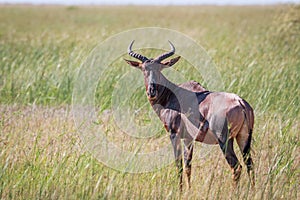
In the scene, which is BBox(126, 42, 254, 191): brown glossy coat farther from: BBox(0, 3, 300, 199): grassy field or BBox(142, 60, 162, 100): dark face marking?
BBox(0, 3, 300, 199): grassy field

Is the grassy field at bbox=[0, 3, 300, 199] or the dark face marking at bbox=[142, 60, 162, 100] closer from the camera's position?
the grassy field at bbox=[0, 3, 300, 199]

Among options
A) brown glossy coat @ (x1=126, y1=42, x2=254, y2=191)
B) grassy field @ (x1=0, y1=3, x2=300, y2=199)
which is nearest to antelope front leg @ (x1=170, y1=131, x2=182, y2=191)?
brown glossy coat @ (x1=126, y1=42, x2=254, y2=191)

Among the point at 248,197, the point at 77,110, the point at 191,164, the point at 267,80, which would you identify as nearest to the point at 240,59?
the point at 267,80

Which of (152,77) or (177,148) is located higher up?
(152,77)

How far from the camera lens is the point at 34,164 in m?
6.48

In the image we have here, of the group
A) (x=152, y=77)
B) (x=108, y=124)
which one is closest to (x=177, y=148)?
(x=152, y=77)

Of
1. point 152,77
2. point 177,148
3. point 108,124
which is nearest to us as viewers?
point 177,148

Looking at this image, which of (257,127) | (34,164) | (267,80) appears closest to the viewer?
(34,164)

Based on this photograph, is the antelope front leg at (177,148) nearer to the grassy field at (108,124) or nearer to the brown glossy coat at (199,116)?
the brown glossy coat at (199,116)

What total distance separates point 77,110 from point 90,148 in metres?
2.94

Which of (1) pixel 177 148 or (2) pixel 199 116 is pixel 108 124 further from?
(2) pixel 199 116

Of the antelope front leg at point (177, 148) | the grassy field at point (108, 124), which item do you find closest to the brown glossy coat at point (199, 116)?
the antelope front leg at point (177, 148)

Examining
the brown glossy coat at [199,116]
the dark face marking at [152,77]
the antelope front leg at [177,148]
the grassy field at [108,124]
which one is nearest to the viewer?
the grassy field at [108,124]

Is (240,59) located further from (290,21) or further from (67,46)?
(290,21)
